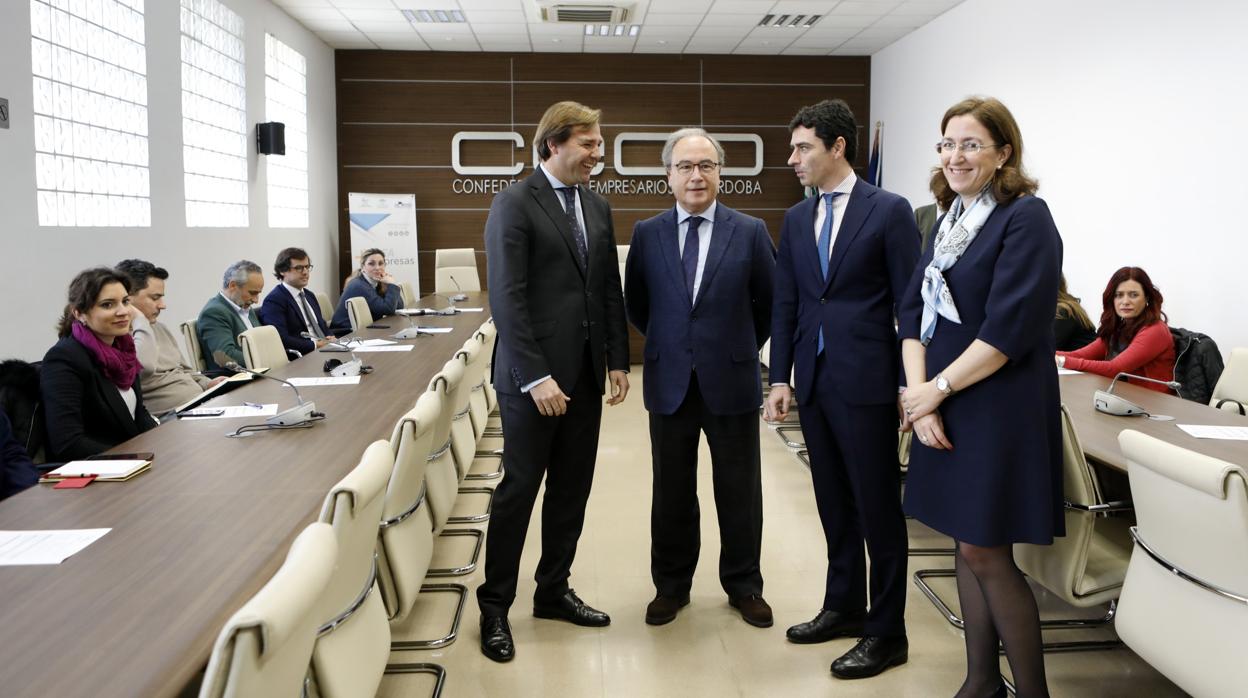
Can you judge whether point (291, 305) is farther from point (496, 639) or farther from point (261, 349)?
point (496, 639)

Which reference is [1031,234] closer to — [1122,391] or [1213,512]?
[1213,512]

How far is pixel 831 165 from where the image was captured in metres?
2.96

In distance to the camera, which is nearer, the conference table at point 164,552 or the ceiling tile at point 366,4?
the conference table at point 164,552

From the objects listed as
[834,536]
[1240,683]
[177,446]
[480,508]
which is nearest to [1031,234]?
[1240,683]

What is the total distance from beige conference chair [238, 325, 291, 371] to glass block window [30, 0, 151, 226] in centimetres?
172

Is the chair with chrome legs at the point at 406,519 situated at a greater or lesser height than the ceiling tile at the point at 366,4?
lesser

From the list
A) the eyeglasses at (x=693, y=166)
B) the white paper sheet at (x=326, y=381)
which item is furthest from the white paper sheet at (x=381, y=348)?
the eyeglasses at (x=693, y=166)

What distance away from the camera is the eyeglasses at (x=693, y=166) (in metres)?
3.15

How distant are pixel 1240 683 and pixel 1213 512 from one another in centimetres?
35

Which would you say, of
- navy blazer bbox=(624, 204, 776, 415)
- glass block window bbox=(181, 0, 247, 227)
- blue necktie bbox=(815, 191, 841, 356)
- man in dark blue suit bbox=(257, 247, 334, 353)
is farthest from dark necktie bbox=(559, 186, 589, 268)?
glass block window bbox=(181, 0, 247, 227)

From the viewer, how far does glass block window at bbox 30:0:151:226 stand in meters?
5.76

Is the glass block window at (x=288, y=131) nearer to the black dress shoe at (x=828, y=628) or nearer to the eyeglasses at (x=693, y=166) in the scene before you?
the eyeglasses at (x=693, y=166)

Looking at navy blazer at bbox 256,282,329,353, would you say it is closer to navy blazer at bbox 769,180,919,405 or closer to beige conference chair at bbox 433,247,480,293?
beige conference chair at bbox 433,247,480,293

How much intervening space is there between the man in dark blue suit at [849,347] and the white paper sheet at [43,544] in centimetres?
195
